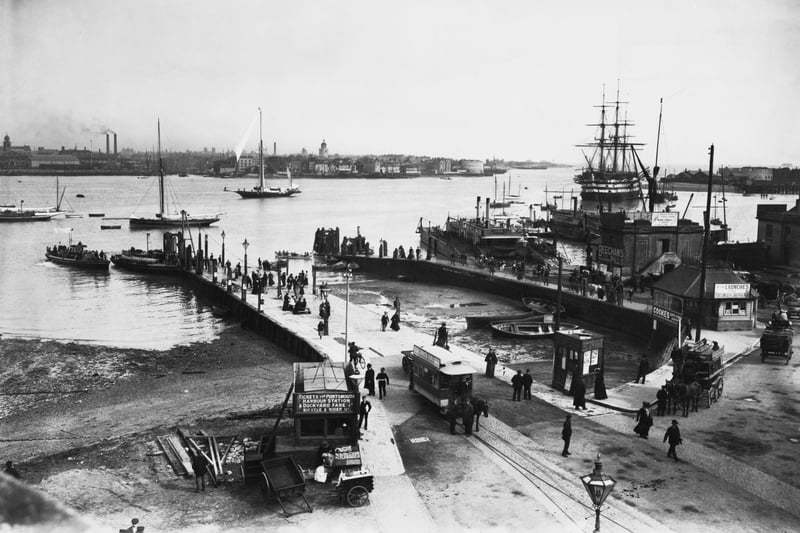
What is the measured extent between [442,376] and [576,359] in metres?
4.53

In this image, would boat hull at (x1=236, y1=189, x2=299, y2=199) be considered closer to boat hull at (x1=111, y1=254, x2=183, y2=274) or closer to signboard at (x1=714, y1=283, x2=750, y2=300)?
boat hull at (x1=111, y1=254, x2=183, y2=274)

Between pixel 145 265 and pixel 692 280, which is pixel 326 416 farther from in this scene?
pixel 145 265

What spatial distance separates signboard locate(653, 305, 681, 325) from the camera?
27.3 metres

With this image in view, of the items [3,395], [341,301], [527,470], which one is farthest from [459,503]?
[341,301]

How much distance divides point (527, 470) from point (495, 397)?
18.6 ft

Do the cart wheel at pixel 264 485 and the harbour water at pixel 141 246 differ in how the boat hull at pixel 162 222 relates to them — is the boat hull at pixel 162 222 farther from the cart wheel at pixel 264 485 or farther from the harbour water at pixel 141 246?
the cart wheel at pixel 264 485

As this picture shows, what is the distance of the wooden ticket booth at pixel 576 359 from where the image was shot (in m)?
20.1

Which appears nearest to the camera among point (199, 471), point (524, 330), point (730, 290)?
point (199, 471)

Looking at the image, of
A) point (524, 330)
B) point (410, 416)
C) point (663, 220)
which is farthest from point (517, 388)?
point (663, 220)

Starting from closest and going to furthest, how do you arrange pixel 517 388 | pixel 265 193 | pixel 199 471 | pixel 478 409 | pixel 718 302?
1. pixel 199 471
2. pixel 478 409
3. pixel 517 388
4. pixel 718 302
5. pixel 265 193

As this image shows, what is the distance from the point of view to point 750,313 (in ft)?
89.0

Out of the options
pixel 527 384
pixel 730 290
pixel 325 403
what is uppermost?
pixel 730 290

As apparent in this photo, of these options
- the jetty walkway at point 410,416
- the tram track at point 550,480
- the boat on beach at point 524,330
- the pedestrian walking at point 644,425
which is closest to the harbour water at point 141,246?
the jetty walkway at point 410,416

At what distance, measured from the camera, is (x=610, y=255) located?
38.7 meters
